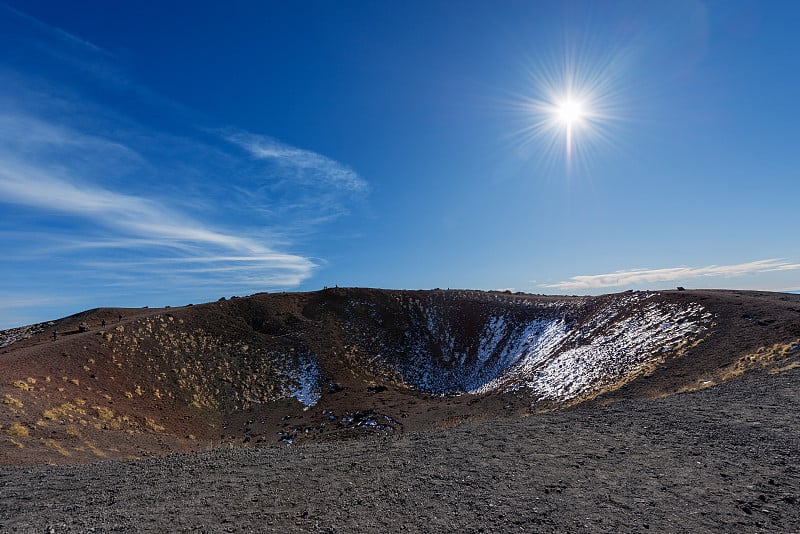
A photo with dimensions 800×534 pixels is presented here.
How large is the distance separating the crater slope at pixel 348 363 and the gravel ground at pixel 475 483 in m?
8.02

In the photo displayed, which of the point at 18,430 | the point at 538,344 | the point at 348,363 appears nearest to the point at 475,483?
the point at 18,430

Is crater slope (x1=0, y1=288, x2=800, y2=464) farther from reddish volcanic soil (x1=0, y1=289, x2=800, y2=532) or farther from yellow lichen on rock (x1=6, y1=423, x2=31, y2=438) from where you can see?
reddish volcanic soil (x1=0, y1=289, x2=800, y2=532)

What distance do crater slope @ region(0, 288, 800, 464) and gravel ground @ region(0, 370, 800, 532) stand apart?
8020 mm

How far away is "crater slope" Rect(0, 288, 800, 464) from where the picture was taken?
22875 mm

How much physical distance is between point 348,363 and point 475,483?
39.5 m

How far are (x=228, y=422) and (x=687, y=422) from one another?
34.2m

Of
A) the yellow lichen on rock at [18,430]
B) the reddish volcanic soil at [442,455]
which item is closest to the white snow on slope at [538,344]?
the reddish volcanic soil at [442,455]

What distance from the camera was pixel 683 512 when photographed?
8.09 m

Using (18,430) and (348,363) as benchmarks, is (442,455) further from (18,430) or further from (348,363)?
(348,363)

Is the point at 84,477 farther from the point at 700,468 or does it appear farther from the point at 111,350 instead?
the point at 111,350

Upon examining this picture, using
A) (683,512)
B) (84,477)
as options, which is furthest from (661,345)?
(84,477)

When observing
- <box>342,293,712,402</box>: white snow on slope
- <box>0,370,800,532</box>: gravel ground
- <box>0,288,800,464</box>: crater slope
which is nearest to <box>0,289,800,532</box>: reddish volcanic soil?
<box>0,370,800,532</box>: gravel ground

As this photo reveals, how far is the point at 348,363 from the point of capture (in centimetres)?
4784

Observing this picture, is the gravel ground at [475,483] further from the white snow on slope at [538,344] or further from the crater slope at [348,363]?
the white snow on slope at [538,344]
